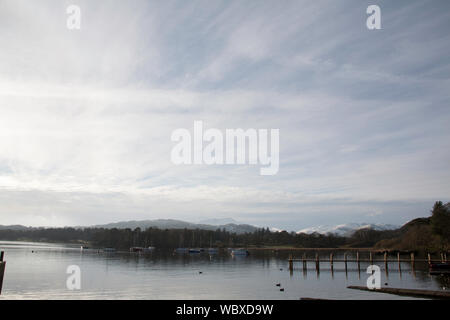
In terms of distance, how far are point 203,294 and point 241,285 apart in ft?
43.2

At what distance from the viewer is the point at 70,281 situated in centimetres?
6631

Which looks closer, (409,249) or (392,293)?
(392,293)
